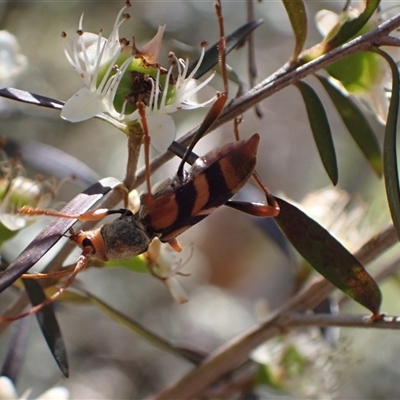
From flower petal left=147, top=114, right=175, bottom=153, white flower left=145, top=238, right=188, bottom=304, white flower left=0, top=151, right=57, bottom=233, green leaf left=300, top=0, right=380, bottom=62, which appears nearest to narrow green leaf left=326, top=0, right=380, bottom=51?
green leaf left=300, top=0, right=380, bottom=62

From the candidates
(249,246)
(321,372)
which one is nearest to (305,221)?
(321,372)

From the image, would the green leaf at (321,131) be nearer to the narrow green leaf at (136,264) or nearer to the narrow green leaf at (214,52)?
the narrow green leaf at (214,52)

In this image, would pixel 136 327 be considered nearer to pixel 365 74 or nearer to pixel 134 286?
pixel 365 74

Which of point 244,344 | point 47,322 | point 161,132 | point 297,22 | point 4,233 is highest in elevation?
point 297,22

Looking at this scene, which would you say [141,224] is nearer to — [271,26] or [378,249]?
[378,249]

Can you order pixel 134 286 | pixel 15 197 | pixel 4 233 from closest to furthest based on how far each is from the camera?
pixel 4 233
pixel 15 197
pixel 134 286

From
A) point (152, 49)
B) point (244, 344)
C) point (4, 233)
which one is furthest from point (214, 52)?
point (244, 344)

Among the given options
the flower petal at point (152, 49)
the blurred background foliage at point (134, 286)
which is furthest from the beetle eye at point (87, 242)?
the blurred background foliage at point (134, 286)
